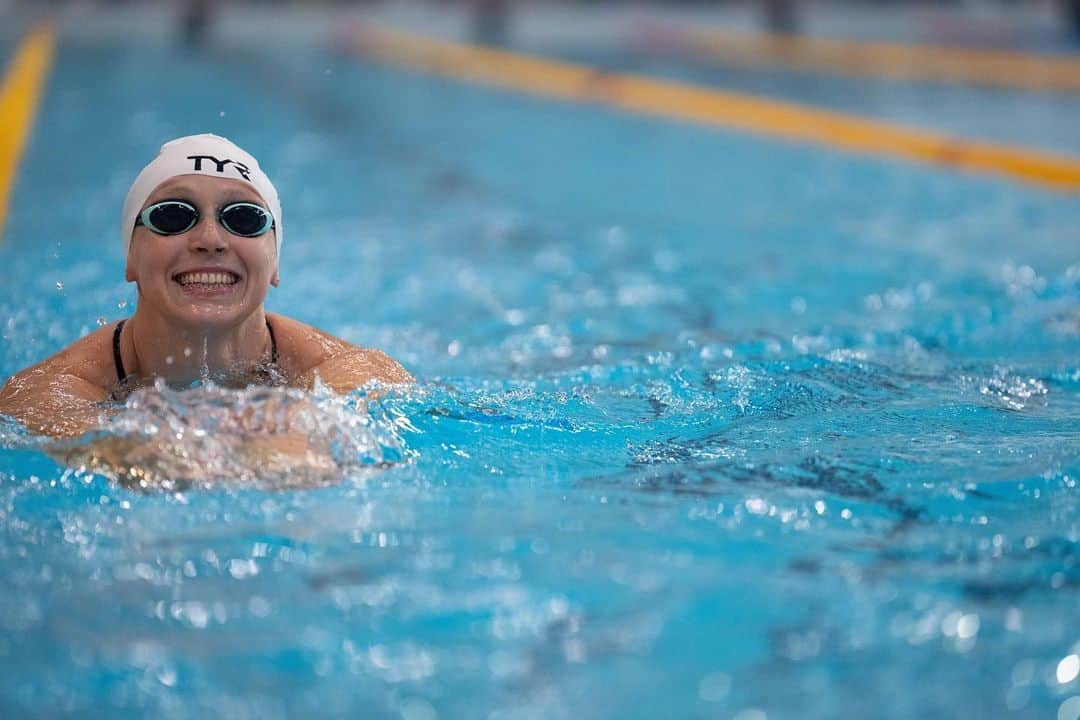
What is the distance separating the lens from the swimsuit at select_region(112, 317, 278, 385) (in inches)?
115

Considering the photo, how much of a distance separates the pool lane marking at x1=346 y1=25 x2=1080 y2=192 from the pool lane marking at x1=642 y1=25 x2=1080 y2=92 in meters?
1.80

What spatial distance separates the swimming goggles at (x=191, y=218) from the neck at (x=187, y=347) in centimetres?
19

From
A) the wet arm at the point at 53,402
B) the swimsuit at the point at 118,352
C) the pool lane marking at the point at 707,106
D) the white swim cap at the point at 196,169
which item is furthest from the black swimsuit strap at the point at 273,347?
the pool lane marking at the point at 707,106

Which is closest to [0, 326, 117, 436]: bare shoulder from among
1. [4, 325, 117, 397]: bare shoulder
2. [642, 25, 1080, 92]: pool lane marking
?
[4, 325, 117, 397]: bare shoulder

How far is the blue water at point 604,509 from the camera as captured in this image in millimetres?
1869

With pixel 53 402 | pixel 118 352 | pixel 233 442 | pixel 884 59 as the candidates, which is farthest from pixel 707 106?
pixel 233 442

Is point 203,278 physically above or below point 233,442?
above

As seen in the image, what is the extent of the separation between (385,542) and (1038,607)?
99 cm

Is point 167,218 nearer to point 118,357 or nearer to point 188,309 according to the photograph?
point 188,309

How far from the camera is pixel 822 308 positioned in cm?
441

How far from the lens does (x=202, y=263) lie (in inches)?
106

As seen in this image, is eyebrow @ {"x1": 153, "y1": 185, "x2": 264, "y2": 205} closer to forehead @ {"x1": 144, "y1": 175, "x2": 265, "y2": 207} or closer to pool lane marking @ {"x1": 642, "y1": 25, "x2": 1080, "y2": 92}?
forehead @ {"x1": 144, "y1": 175, "x2": 265, "y2": 207}

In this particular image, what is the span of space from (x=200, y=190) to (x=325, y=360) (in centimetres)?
49

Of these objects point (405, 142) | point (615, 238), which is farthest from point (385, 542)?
point (405, 142)
